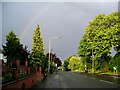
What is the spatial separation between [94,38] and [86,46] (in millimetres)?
13059

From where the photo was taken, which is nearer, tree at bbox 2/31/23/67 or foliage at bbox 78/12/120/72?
tree at bbox 2/31/23/67

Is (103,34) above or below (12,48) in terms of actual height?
above

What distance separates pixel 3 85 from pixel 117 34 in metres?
59.2

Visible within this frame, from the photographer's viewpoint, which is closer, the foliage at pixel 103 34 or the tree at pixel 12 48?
the tree at pixel 12 48

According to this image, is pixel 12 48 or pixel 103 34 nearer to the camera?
pixel 12 48

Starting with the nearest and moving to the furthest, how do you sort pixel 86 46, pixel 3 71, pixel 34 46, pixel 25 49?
pixel 3 71 < pixel 25 49 < pixel 86 46 < pixel 34 46

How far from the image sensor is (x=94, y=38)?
74.2 metres

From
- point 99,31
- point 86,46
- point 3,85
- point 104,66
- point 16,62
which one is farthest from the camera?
point 86,46

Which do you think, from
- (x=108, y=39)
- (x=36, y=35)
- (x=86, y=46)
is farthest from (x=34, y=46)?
(x=108, y=39)

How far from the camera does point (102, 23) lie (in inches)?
2955

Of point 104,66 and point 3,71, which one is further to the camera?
point 104,66

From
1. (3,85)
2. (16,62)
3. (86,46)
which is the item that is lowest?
(3,85)

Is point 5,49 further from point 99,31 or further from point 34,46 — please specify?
point 34,46

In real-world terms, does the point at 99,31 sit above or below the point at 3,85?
above
